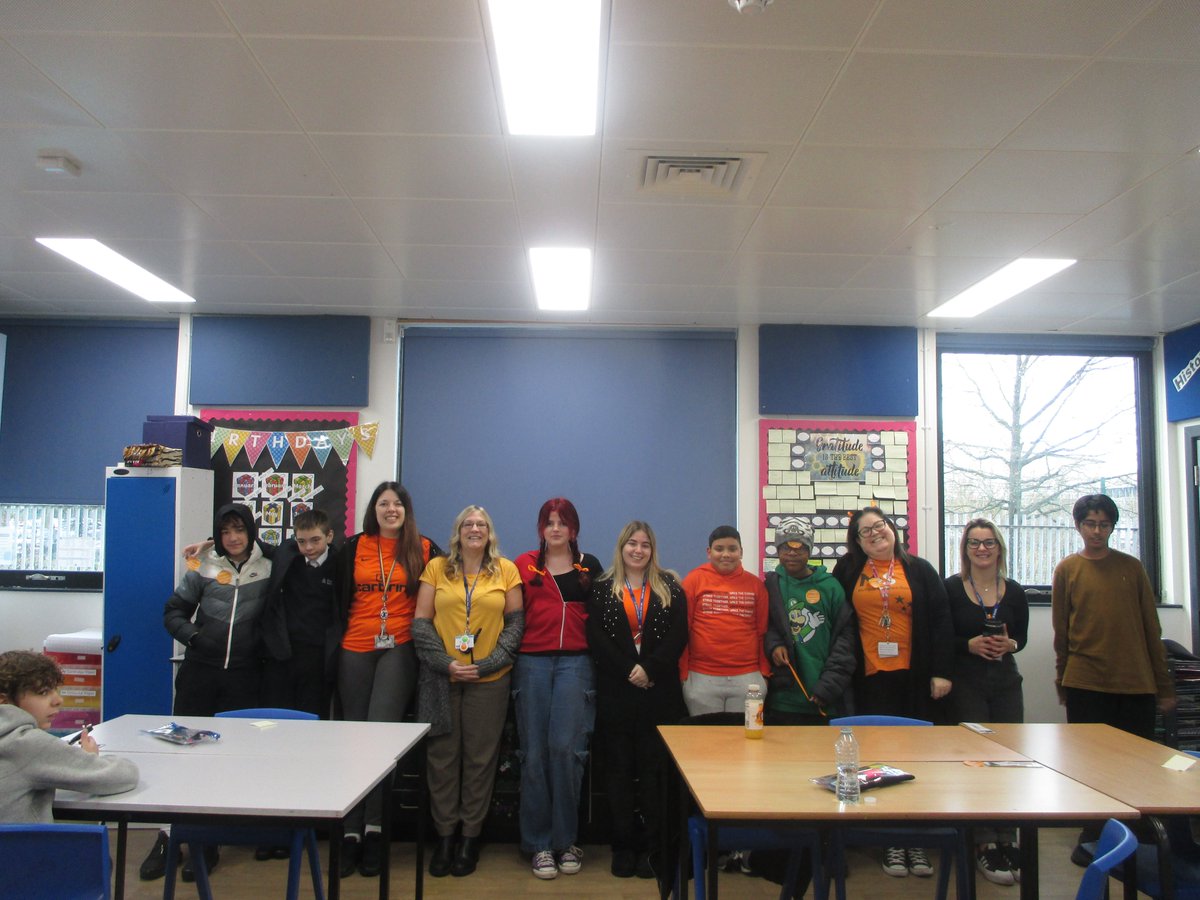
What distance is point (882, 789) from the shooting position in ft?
8.28

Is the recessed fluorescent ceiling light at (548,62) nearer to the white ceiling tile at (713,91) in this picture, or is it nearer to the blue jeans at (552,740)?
the white ceiling tile at (713,91)

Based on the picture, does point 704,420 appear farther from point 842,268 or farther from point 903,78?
point 903,78

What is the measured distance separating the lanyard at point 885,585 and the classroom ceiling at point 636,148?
156 cm

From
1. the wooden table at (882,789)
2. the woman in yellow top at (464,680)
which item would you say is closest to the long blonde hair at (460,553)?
the woman in yellow top at (464,680)

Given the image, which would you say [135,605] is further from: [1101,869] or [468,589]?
[1101,869]

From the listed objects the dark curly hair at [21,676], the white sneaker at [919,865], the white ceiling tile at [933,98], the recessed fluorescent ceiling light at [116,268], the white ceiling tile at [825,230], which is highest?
the white ceiling tile at [933,98]

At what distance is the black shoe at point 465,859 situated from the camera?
3707mm

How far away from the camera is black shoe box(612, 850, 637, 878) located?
3.70m

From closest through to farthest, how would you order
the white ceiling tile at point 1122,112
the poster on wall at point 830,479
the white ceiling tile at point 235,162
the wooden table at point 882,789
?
the wooden table at point 882,789 < the white ceiling tile at point 1122,112 < the white ceiling tile at point 235,162 < the poster on wall at point 830,479

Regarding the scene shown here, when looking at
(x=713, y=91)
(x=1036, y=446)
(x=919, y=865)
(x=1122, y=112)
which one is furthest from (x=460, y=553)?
(x=1036, y=446)

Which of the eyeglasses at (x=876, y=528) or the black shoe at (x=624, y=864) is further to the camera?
the eyeglasses at (x=876, y=528)

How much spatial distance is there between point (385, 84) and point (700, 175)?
1229 millimetres

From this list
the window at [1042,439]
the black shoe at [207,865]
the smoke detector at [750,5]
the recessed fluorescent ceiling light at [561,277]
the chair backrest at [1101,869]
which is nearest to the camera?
the chair backrest at [1101,869]

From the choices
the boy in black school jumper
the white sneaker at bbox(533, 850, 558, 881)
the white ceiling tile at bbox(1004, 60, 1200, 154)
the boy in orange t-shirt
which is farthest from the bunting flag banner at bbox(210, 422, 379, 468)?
the white ceiling tile at bbox(1004, 60, 1200, 154)
